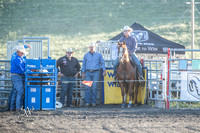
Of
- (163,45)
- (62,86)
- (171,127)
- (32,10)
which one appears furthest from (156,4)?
(171,127)

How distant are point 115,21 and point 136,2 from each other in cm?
991

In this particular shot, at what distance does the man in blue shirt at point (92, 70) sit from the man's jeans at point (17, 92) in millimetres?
2398

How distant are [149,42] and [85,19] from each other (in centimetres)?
3448

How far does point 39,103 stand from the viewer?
1170 cm

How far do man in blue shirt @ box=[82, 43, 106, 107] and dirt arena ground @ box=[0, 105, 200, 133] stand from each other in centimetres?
212

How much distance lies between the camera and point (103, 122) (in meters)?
9.00

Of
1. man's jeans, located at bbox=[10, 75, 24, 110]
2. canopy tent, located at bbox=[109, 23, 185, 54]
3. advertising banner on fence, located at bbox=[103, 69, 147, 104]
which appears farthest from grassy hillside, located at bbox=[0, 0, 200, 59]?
man's jeans, located at bbox=[10, 75, 24, 110]

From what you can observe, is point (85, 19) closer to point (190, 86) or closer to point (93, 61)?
point (93, 61)

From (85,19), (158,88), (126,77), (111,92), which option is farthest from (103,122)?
(85,19)

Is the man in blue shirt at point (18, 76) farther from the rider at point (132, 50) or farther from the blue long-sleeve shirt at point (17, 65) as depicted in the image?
the rider at point (132, 50)

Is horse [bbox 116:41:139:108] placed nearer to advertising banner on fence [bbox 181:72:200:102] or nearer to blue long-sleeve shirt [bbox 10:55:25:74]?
advertising banner on fence [bbox 181:72:200:102]

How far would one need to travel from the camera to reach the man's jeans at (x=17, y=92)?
1142 cm

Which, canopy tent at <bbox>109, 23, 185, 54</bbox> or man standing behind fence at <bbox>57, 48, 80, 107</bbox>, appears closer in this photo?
man standing behind fence at <bbox>57, 48, 80, 107</bbox>

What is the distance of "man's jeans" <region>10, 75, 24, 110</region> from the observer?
11.4 metres
